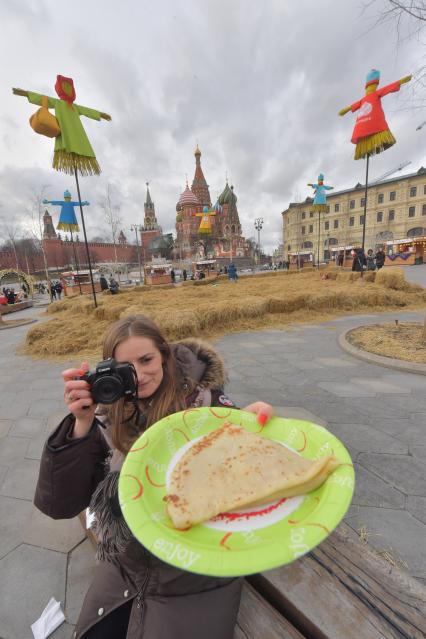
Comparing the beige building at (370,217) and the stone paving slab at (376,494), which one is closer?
the stone paving slab at (376,494)

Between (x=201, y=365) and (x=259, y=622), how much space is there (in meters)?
1.15

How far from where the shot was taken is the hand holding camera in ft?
3.94

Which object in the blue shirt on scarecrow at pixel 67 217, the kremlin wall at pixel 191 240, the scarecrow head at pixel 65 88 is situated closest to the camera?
the scarecrow head at pixel 65 88

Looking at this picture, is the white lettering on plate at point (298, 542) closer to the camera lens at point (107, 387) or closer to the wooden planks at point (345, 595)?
the wooden planks at point (345, 595)

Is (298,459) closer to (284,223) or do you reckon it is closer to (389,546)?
(389,546)

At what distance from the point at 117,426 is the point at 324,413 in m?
2.38

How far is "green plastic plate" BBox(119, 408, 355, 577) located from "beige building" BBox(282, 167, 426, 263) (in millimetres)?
46166

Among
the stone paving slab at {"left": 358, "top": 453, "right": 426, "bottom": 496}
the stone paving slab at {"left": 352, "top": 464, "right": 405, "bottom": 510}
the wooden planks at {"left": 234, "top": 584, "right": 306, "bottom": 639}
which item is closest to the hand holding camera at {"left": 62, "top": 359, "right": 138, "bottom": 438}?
the wooden planks at {"left": 234, "top": 584, "right": 306, "bottom": 639}

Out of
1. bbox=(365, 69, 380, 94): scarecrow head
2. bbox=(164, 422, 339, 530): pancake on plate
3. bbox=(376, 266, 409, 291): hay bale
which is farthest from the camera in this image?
bbox=(376, 266, 409, 291): hay bale

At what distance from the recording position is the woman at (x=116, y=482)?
1.06m

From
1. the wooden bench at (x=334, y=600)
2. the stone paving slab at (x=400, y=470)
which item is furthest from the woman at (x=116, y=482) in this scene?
the stone paving slab at (x=400, y=470)

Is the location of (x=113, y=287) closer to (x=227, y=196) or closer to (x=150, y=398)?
(x=150, y=398)

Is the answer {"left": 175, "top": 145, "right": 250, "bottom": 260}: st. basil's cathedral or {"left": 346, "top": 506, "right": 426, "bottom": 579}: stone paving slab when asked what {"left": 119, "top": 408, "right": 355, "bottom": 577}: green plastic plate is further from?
{"left": 175, "top": 145, "right": 250, "bottom": 260}: st. basil's cathedral

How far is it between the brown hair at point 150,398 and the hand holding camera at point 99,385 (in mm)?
225
